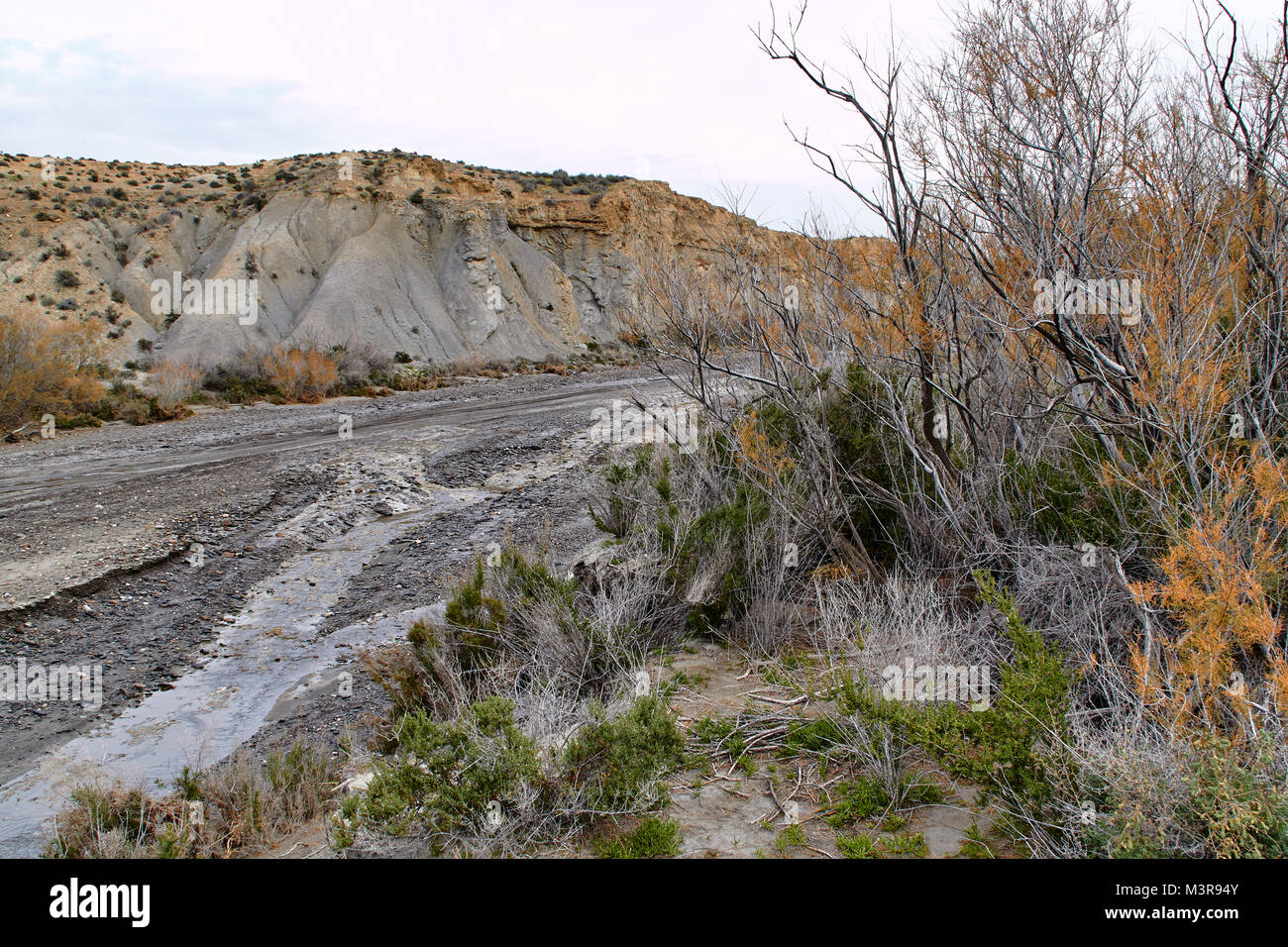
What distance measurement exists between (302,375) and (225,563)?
1186 cm

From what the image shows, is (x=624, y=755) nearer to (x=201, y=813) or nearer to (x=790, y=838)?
(x=790, y=838)

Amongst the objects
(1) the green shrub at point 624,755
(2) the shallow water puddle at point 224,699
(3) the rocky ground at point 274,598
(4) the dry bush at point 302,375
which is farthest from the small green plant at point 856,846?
(4) the dry bush at point 302,375

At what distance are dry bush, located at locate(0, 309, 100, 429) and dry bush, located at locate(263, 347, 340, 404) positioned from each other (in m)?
3.63

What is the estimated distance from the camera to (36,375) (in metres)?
13.9

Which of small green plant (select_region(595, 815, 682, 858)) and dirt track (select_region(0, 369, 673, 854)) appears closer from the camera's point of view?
small green plant (select_region(595, 815, 682, 858))

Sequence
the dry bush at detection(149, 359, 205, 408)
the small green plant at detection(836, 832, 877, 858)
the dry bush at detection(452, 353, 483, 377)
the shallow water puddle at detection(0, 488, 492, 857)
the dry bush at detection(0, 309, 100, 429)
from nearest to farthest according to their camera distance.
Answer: the small green plant at detection(836, 832, 877, 858)
the shallow water puddle at detection(0, 488, 492, 857)
the dry bush at detection(0, 309, 100, 429)
the dry bush at detection(149, 359, 205, 408)
the dry bush at detection(452, 353, 483, 377)

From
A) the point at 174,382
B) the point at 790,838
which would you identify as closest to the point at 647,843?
the point at 790,838

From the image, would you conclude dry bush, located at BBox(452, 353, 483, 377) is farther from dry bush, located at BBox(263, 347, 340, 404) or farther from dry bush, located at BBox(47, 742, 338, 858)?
dry bush, located at BBox(47, 742, 338, 858)

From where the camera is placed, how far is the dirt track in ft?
16.4

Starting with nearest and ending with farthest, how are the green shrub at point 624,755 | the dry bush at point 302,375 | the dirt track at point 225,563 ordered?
1. the green shrub at point 624,755
2. the dirt track at point 225,563
3. the dry bush at point 302,375

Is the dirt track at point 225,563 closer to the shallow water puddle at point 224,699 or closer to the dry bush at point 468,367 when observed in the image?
the shallow water puddle at point 224,699

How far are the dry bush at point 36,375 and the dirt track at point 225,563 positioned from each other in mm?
1277

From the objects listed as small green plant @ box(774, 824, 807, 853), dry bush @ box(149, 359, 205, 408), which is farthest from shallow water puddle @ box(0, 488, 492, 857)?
dry bush @ box(149, 359, 205, 408)

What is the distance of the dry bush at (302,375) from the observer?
1786 cm
